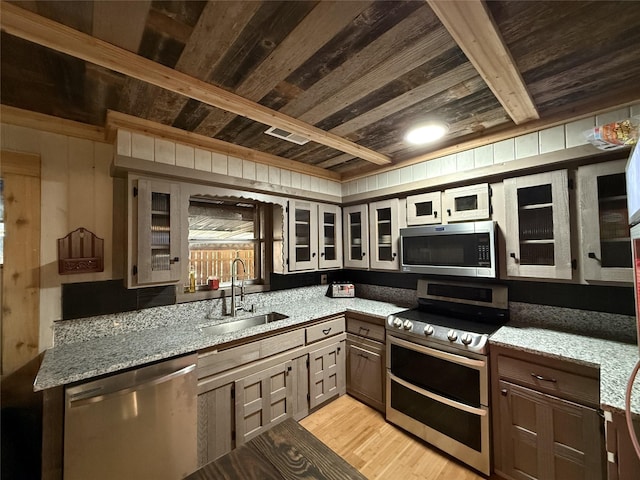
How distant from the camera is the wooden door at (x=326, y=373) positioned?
7.87ft

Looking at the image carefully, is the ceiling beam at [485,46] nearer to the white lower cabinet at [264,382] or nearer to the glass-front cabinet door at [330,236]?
the glass-front cabinet door at [330,236]

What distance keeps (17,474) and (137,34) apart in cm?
245

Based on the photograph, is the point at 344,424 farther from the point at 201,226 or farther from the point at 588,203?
the point at 588,203

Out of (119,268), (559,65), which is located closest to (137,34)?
(119,268)

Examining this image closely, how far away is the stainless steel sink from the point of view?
88.2 inches

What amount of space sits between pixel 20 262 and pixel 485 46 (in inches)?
111

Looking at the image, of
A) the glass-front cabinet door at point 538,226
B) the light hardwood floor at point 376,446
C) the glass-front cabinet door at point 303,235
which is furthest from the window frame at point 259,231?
the glass-front cabinet door at point 538,226

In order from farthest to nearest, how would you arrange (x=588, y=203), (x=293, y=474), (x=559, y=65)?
(x=588, y=203)
(x=559, y=65)
(x=293, y=474)

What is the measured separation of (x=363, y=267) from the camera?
9.90ft

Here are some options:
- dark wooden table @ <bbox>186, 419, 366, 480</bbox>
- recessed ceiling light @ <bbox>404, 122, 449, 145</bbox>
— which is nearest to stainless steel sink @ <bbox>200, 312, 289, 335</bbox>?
dark wooden table @ <bbox>186, 419, 366, 480</bbox>

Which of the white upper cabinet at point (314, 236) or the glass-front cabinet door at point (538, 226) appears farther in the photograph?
the white upper cabinet at point (314, 236)

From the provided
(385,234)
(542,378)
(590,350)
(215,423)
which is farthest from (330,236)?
(590,350)

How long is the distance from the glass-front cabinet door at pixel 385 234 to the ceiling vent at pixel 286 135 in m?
1.12

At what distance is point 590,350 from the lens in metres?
1.57
